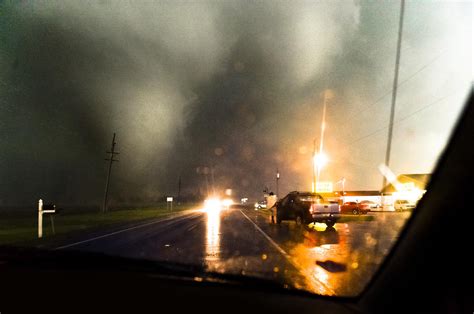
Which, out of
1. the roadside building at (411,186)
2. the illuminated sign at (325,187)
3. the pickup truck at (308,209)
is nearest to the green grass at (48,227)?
the pickup truck at (308,209)

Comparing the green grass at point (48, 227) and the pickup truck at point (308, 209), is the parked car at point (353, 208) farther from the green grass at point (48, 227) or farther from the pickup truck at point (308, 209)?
the green grass at point (48, 227)

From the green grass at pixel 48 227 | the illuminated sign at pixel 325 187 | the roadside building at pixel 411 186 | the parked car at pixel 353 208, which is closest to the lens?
the roadside building at pixel 411 186

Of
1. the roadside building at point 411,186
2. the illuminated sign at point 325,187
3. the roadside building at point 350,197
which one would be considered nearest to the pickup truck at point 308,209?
the roadside building at point 411,186

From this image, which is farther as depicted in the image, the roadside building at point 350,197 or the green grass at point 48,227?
the roadside building at point 350,197

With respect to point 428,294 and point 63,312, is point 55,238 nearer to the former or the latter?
point 63,312

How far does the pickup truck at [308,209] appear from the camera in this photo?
20672mm

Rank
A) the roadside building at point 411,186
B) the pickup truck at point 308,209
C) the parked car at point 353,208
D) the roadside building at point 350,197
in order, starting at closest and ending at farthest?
the roadside building at point 411,186 < the pickup truck at point 308,209 < the parked car at point 353,208 < the roadside building at point 350,197

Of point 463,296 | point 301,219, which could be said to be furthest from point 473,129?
point 301,219

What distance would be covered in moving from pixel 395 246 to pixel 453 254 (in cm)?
72

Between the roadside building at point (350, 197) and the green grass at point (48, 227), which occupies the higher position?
the roadside building at point (350, 197)

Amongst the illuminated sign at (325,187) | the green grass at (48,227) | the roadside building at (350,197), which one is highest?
the illuminated sign at (325,187)

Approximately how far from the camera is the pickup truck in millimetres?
20672

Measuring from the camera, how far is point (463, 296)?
2361 millimetres

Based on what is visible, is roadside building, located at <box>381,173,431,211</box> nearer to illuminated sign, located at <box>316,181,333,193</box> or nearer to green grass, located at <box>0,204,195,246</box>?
green grass, located at <box>0,204,195,246</box>
